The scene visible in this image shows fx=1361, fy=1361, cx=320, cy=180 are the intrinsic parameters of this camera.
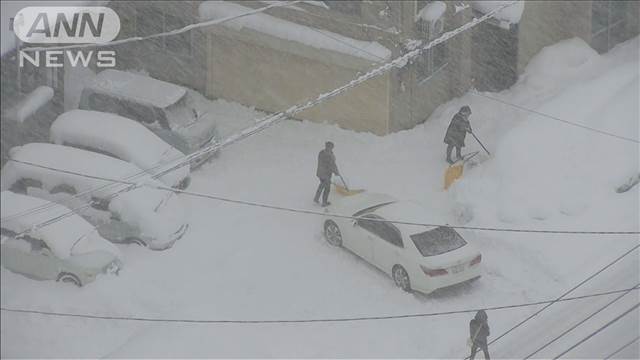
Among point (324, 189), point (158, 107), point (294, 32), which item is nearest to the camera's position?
point (324, 189)

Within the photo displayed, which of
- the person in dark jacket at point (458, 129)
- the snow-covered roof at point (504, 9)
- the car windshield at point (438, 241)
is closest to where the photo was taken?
the car windshield at point (438, 241)

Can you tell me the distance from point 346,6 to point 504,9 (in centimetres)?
375

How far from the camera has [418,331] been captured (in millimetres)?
23641

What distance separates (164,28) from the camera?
31.1m

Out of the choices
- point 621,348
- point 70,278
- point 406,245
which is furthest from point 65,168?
point 621,348

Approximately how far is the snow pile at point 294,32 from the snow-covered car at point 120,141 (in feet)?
12.0

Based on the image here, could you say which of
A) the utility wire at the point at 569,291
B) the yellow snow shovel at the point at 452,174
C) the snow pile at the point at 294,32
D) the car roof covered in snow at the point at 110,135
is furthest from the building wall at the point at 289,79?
the utility wire at the point at 569,291

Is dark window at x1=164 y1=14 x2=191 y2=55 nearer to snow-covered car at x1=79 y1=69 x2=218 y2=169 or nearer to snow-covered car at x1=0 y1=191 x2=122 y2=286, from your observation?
snow-covered car at x1=79 y1=69 x2=218 y2=169

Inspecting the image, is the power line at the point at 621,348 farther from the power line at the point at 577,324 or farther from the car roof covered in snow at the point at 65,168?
the car roof covered in snow at the point at 65,168

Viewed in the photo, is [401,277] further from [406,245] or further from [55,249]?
[55,249]

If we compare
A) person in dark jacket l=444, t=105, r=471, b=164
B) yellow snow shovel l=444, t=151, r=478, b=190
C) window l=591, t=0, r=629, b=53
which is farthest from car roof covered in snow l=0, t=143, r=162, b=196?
window l=591, t=0, r=629, b=53

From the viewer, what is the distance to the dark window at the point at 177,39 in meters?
30.9

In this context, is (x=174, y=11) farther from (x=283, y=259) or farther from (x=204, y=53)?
(x=283, y=259)

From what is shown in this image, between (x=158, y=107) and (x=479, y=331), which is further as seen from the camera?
(x=158, y=107)
